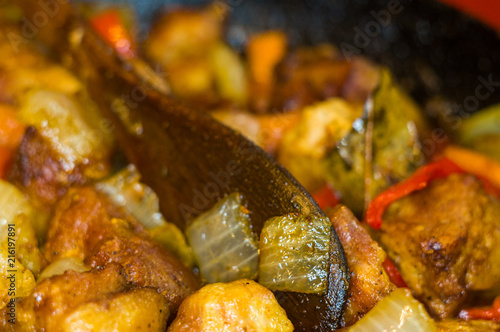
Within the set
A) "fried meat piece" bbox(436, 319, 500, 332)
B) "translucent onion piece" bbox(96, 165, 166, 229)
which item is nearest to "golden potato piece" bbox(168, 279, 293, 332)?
"fried meat piece" bbox(436, 319, 500, 332)

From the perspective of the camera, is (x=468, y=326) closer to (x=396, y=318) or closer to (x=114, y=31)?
(x=396, y=318)

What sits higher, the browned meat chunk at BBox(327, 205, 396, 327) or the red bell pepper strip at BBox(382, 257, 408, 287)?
the browned meat chunk at BBox(327, 205, 396, 327)

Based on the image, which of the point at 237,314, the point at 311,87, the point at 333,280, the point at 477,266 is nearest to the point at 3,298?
the point at 237,314

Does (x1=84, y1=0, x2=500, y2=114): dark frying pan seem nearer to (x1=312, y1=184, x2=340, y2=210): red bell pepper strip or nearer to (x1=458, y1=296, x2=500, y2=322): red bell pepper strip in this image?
(x1=312, y1=184, x2=340, y2=210): red bell pepper strip

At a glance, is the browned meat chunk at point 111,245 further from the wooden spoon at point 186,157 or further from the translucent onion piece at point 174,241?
the wooden spoon at point 186,157

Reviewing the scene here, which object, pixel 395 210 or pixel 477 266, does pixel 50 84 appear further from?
pixel 477 266

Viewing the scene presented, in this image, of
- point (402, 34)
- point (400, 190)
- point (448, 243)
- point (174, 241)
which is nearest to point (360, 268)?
point (448, 243)

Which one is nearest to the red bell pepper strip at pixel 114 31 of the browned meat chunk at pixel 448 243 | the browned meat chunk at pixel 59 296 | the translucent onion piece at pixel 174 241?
the translucent onion piece at pixel 174 241
